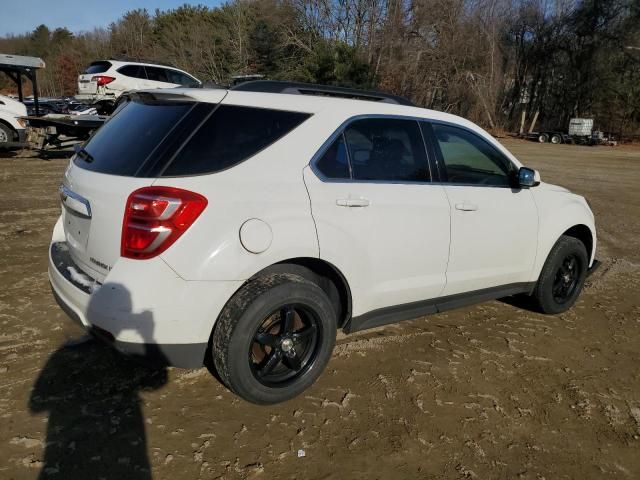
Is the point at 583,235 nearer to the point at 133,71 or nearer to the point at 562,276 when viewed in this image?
the point at 562,276

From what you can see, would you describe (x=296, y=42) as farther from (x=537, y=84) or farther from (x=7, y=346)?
(x=7, y=346)

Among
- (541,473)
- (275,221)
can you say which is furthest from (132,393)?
(541,473)

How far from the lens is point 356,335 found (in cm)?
404

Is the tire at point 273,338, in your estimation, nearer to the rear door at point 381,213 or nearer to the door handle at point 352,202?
the rear door at point 381,213

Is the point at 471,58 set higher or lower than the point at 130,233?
higher

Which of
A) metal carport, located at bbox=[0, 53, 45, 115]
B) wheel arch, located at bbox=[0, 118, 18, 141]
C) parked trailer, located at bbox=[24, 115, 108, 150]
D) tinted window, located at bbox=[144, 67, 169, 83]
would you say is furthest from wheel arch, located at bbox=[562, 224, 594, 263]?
tinted window, located at bbox=[144, 67, 169, 83]

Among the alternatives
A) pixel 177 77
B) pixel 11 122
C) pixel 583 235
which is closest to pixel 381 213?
pixel 583 235

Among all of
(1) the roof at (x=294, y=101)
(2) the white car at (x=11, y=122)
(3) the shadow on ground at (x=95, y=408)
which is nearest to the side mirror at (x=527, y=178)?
(1) the roof at (x=294, y=101)

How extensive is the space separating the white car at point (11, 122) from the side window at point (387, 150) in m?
11.6

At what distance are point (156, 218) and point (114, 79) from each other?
14.8 m

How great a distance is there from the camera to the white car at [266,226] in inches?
101

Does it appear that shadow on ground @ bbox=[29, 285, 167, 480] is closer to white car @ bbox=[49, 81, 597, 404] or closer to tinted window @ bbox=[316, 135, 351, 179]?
white car @ bbox=[49, 81, 597, 404]

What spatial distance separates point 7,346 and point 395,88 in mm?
34240

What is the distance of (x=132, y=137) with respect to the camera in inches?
115
